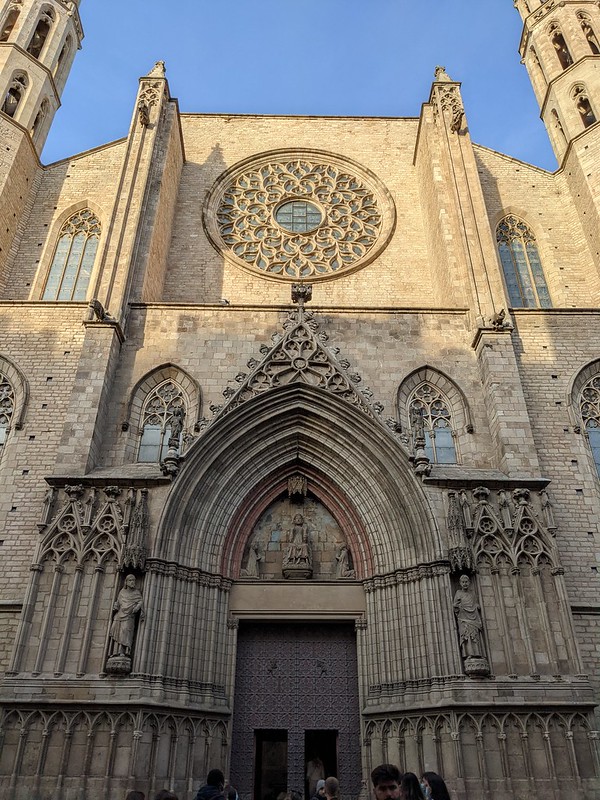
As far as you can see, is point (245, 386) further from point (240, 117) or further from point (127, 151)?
point (240, 117)

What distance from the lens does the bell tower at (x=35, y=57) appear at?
1725cm

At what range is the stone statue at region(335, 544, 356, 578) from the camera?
1058cm

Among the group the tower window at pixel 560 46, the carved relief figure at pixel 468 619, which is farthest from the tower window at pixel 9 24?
the carved relief figure at pixel 468 619

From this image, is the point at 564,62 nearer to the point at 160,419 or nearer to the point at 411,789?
the point at 160,419

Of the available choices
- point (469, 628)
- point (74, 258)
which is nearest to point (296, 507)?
point (469, 628)

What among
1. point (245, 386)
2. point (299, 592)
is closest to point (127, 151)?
point (245, 386)

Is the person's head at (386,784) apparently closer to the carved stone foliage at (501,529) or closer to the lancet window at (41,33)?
the carved stone foliage at (501,529)

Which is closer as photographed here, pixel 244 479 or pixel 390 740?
pixel 390 740

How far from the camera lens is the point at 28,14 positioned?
61.5ft

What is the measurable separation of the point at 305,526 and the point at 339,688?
2676 mm

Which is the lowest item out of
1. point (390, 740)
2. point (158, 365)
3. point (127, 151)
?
point (390, 740)

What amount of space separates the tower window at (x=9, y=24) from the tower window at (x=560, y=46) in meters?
16.4

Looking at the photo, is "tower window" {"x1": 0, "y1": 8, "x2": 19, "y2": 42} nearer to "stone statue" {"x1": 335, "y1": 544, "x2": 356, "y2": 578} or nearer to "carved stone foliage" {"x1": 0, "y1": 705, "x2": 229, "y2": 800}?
"stone statue" {"x1": 335, "y1": 544, "x2": 356, "y2": 578}

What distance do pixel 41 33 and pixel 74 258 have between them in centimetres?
875
